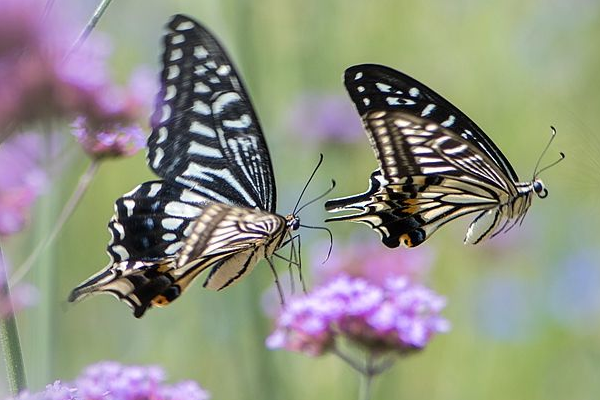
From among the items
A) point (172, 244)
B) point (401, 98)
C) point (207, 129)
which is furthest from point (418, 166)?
point (172, 244)

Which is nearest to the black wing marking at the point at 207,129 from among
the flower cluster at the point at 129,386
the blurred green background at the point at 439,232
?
the flower cluster at the point at 129,386

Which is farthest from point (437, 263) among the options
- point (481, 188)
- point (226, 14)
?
point (481, 188)

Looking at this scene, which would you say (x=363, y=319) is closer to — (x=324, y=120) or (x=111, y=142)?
(x=111, y=142)

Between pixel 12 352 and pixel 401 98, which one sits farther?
pixel 401 98

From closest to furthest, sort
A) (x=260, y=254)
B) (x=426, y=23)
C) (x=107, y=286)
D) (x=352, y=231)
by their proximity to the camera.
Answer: (x=107, y=286)
(x=260, y=254)
(x=352, y=231)
(x=426, y=23)

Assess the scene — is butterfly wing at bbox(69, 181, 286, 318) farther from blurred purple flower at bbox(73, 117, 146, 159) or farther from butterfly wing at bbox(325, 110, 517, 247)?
butterfly wing at bbox(325, 110, 517, 247)

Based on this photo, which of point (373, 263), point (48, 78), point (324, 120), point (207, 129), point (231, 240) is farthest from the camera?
point (324, 120)

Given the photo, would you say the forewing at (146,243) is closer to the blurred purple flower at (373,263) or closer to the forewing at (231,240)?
the forewing at (231,240)

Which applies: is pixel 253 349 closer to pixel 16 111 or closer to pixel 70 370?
pixel 70 370
